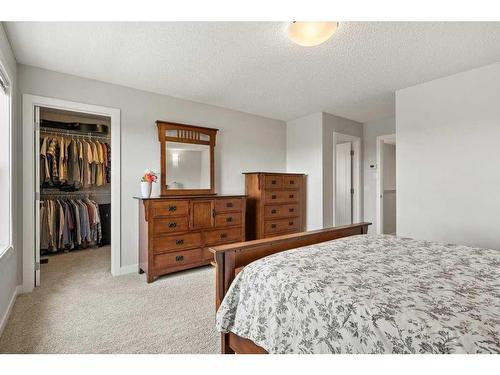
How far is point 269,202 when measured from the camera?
391 cm

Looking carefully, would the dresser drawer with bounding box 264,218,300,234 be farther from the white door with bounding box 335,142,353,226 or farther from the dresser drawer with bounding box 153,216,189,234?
the dresser drawer with bounding box 153,216,189,234

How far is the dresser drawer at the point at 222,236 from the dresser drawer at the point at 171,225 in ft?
1.09

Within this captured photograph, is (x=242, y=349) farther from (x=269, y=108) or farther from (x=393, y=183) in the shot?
(x=393, y=183)

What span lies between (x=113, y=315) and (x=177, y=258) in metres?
Answer: 0.97

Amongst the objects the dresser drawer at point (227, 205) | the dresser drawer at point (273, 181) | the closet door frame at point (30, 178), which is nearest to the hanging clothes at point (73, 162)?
the closet door frame at point (30, 178)

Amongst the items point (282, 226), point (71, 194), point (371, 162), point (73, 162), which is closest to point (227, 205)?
point (282, 226)

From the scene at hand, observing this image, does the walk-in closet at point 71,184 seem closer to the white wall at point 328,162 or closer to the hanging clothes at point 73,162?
the hanging clothes at point 73,162

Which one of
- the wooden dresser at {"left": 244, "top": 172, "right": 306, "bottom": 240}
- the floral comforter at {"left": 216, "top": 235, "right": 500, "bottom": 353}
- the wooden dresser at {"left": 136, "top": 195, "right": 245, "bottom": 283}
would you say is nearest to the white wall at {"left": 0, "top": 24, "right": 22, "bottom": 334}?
the wooden dresser at {"left": 136, "top": 195, "right": 245, "bottom": 283}

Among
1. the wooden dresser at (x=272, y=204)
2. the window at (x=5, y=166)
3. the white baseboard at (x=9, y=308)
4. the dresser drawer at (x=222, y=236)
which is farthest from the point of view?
the wooden dresser at (x=272, y=204)

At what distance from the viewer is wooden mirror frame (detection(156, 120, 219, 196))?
130 inches

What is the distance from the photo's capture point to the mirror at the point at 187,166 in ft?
11.1

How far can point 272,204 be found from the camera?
156 inches

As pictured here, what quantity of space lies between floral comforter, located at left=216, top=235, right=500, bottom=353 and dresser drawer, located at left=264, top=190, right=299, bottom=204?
7.37 feet

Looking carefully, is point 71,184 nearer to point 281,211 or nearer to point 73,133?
point 73,133
